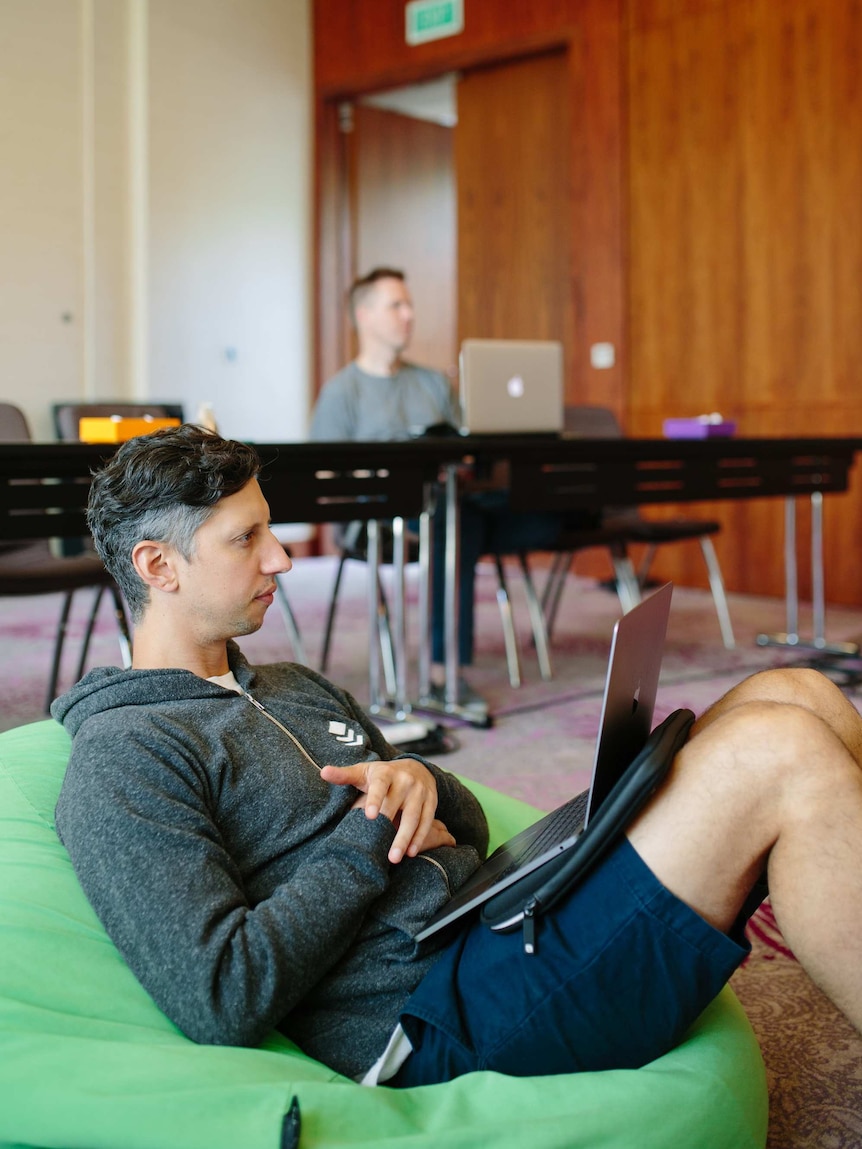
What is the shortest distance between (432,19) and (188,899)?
6.63 metres

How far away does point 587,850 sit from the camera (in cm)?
114

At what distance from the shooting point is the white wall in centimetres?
621

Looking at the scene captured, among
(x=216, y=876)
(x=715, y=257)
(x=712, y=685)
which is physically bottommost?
(x=712, y=685)

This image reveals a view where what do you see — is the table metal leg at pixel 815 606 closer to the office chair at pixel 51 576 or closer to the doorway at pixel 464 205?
the doorway at pixel 464 205

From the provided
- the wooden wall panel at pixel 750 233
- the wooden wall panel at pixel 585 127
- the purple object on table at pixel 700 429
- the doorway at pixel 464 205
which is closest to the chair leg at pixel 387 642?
the purple object on table at pixel 700 429

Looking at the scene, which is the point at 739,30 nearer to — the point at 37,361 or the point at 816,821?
the point at 37,361

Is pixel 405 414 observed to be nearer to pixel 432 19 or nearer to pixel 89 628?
pixel 89 628

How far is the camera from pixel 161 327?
677 centimetres

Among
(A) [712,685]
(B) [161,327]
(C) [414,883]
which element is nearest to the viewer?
(C) [414,883]

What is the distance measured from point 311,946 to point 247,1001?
3.1 inches

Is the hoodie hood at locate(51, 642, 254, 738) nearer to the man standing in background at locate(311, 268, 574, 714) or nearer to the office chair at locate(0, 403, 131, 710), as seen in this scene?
the office chair at locate(0, 403, 131, 710)

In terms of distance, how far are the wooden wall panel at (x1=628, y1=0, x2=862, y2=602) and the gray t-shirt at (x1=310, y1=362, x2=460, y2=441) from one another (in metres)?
2.05

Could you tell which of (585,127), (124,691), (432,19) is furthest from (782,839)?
(432,19)

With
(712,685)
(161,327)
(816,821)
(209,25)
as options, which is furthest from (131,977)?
(209,25)
